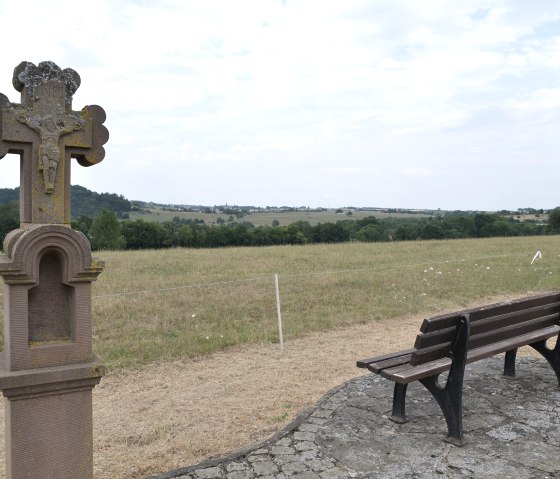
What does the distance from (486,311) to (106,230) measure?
49628mm

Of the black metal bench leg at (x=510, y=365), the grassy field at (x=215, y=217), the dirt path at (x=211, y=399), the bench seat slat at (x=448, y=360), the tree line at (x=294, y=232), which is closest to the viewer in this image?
the bench seat slat at (x=448, y=360)

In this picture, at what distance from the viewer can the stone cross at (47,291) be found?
345 cm

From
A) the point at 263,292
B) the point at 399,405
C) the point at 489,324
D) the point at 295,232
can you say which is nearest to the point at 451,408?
the point at 399,405

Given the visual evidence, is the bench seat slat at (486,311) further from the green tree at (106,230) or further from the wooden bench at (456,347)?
the green tree at (106,230)

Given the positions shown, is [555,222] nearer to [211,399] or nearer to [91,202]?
[91,202]

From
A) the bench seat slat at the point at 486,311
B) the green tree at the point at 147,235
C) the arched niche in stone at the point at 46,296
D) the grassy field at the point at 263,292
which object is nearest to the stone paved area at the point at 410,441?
the bench seat slat at the point at 486,311

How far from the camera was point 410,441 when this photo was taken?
446 cm

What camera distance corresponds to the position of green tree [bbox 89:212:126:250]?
49656mm

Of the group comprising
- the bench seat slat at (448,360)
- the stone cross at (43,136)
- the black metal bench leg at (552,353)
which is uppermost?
the stone cross at (43,136)

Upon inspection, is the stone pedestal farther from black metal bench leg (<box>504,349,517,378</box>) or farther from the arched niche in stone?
black metal bench leg (<box>504,349,517,378</box>)

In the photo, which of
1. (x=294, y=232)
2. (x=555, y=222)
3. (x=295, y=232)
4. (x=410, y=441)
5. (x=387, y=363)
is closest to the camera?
(x=410, y=441)

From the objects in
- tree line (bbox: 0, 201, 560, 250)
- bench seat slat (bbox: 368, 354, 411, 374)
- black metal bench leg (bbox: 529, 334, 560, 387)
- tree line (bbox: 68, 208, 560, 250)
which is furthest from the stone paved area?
tree line (bbox: 0, 201, 560, 250)

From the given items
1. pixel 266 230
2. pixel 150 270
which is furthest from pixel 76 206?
pixel 150 270

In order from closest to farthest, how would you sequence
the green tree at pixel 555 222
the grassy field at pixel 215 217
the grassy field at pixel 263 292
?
the grassy field at pixel 263 292 < the green tree at pixel 555 222 < the grassy field at pixel 215 217
